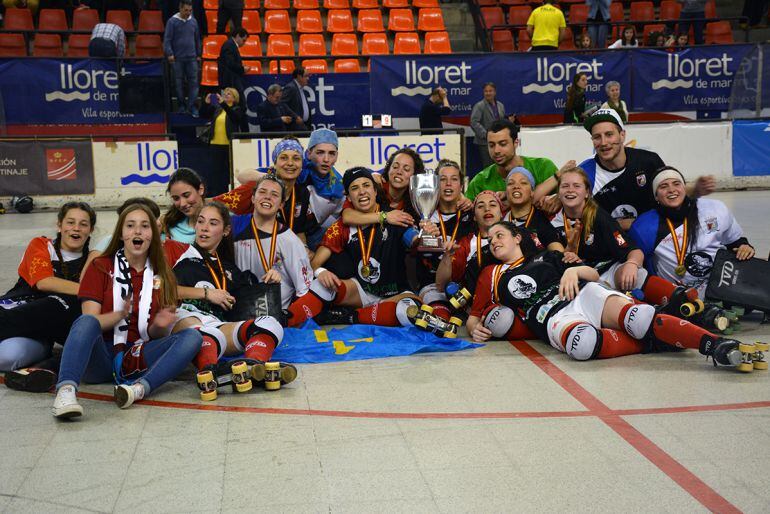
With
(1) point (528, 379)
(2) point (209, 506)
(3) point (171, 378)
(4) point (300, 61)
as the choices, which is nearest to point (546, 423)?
(1) point (528, 379)

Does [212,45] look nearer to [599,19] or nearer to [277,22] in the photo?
[277,22]

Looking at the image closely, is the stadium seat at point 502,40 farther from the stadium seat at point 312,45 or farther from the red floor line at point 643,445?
the red floor line at point 643,445

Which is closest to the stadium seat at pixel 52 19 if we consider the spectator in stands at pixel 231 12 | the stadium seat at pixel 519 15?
the spectator in stands at pixel 231 12

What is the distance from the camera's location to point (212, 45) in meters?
14.8

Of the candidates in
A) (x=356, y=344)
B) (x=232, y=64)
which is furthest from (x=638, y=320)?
(x=232, y=64)

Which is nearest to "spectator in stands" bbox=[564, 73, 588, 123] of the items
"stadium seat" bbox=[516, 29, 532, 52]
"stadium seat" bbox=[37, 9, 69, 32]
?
"stadium seat" bbox=[516, 29, 532, 52]

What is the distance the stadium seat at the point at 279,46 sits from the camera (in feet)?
50.3

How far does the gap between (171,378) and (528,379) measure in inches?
71.0

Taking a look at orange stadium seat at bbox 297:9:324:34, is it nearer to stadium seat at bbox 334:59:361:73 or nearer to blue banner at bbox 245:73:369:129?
stadium seat at bbox 334:59:361:73

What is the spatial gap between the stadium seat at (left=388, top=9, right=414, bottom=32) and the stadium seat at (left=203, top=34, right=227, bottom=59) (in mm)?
3212

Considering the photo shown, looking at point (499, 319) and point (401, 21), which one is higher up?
point (401, 21)

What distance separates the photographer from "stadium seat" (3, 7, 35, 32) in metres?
15.1

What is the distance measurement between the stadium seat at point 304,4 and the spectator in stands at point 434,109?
15.3 ft

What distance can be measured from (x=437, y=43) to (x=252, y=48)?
3323 millimetres
